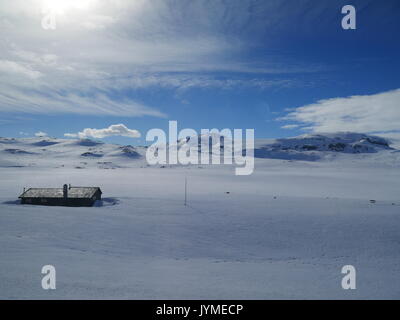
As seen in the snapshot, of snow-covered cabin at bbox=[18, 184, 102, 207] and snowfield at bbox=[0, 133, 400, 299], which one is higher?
snow-covered cabin at bbox=[18, 184, 102, 207]

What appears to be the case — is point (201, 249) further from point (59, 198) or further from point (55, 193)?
point (55, 193)

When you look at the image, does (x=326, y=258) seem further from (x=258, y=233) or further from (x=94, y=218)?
(x=94, y=218)

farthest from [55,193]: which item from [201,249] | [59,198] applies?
[201,249]

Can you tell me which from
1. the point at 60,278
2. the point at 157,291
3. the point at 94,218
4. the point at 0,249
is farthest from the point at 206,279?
the point at 94,218

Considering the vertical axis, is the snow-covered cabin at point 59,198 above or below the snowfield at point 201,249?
above

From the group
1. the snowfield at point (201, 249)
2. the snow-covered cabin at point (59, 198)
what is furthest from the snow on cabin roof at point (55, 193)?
the snowfield at point (201, 249)

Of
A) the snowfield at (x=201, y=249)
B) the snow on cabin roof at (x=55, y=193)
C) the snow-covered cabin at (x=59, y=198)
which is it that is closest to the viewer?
the snowfield at (x=201, y=249)

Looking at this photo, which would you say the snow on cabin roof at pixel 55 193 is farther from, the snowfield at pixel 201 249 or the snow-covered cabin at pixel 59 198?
the snowfield at pixel 201 249

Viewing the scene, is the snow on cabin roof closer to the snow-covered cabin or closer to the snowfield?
the snow-covered cabin

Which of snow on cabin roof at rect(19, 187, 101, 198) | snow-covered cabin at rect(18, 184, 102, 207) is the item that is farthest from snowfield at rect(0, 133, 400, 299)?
snow on cabin roof at rect(19, 187, 101, 198)

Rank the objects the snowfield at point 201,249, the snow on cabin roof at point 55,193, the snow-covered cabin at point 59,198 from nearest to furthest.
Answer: the snowfield at point 201,249, the snow-covered cabin at point 59,198, the snow on cabin roof at point 55,193

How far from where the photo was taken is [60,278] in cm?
1119

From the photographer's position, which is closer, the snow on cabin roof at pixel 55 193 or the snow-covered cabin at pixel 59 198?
the snow-covered cabin at pixel 59 198
